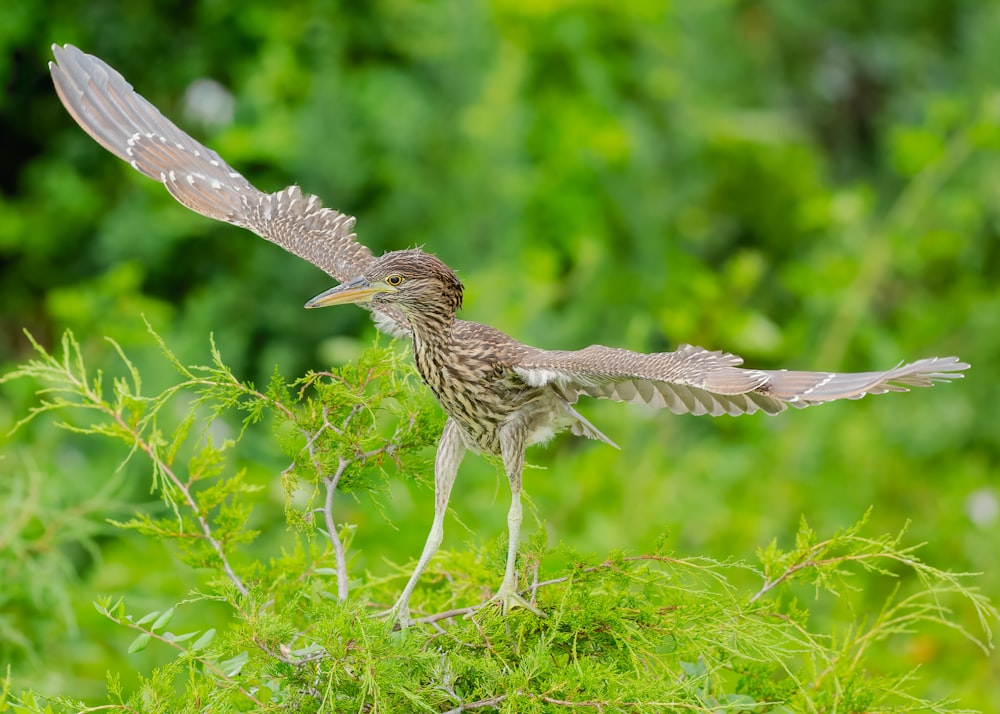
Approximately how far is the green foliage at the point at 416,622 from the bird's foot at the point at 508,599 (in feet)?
0.08

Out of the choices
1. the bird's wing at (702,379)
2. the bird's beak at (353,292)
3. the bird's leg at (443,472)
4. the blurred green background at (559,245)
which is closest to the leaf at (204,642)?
the bird's leg at (443,472)

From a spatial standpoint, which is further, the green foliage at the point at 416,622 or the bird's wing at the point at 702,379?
the bird's wing at the point at 702,379

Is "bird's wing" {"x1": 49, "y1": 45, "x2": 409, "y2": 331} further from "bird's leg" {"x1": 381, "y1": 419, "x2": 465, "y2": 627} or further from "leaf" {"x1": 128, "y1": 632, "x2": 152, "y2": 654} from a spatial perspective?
"leaf" {"x1": 128, "y1": 632, "x2": 152, "y2": 654}

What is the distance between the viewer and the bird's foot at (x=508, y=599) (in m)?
2.51

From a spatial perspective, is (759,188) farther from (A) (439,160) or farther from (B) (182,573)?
(B) (182,573)

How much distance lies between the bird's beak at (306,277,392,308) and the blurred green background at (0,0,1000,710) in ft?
10.2

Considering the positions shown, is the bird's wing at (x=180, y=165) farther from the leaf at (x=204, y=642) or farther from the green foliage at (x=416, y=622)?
the leaf at (x=204, y=642)

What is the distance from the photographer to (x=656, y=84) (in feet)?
31.1

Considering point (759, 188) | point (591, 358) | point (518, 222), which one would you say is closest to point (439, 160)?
point (518, 222)

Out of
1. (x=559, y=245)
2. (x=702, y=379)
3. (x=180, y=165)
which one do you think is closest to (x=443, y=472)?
(x=702, y=379)

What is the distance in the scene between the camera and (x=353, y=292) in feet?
9.31

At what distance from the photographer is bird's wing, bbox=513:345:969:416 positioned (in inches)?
96.7

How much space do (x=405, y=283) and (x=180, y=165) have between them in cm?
122

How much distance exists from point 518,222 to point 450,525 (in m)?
2.69
